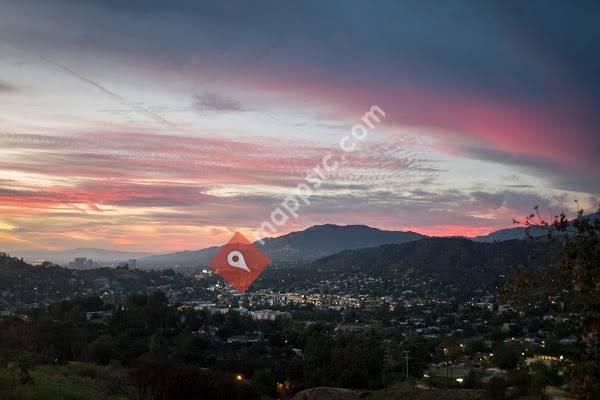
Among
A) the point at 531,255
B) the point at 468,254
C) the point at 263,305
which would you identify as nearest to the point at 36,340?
the point at 531,255

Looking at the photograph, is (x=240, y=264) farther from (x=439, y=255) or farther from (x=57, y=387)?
(x=57, y=387)

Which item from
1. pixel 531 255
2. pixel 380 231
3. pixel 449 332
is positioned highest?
pixel 380 231

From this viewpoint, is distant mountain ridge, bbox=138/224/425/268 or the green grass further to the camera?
distant mountain ridge, bbox=138/224/425/268

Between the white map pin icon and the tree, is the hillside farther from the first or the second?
the tree

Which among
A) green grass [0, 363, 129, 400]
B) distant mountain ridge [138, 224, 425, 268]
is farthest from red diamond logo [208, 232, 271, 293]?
distant mountain ridge [138, 224, 425, 268]

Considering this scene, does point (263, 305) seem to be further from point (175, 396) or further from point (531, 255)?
point (531, 255)

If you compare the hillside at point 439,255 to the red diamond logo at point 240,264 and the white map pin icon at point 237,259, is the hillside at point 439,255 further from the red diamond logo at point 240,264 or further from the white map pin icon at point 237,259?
the white map pin icon at point 237,259

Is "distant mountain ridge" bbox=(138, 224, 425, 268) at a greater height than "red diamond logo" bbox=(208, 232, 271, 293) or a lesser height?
greater
